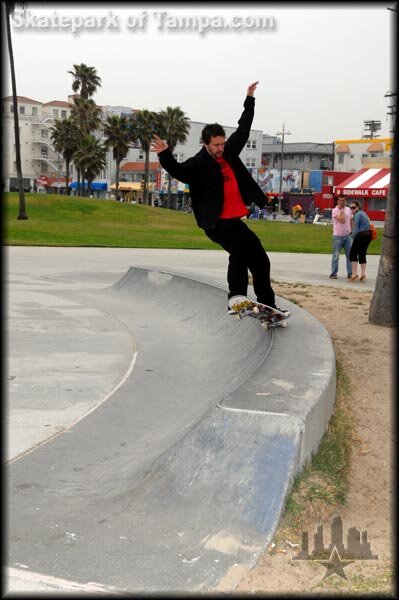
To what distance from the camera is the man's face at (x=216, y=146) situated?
5.74 meters

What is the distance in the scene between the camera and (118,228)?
35.8 metres

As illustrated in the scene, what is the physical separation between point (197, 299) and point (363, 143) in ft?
242

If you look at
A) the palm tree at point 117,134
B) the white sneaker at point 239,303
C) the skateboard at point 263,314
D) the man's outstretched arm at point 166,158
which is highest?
the palm tree at point 117,134

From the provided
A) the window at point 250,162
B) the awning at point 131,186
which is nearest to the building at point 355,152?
the window at point 250,162

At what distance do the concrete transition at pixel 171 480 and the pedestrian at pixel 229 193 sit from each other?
3.10 feet

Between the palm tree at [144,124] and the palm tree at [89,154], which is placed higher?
the palm tree at [144,124]

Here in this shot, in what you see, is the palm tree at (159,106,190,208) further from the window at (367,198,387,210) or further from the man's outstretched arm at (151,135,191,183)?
the man's outstretched arm at (151,135,191,183)

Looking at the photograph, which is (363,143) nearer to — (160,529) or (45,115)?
Answer: (45,115)

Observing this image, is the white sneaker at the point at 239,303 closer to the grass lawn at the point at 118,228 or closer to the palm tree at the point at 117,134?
the grass lawn at the point at 118,228

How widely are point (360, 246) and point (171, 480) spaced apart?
11457 millimetres

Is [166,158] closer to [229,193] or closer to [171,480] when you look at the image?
[229,193]

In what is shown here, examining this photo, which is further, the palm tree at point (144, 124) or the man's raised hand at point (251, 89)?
the palm tree at point (144, 124)

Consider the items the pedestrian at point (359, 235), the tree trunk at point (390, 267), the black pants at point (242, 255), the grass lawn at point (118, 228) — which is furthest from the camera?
the grass lawn at point (118, 228)

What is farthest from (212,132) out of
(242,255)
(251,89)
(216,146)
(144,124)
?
(144,124)
